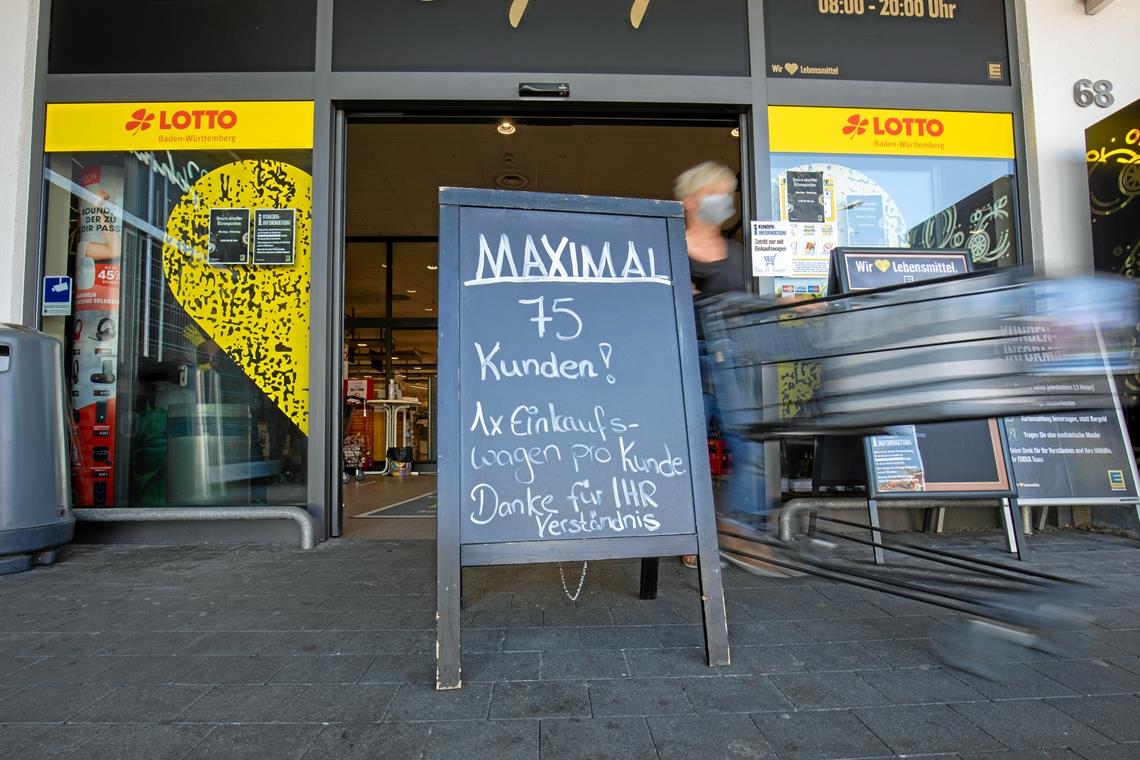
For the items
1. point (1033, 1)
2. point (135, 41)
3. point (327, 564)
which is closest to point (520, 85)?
point (135, 41)

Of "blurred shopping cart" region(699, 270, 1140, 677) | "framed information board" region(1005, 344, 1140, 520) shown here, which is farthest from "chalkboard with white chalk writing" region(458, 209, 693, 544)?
"framed information board" region(1005, 344, 1140, 520)

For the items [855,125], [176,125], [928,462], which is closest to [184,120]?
[176,125]

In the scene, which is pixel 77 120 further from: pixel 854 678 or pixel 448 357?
pixel 854 678

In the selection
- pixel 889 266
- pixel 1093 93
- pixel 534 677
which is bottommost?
pixel 534 677

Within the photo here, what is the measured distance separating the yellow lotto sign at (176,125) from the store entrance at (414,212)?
0.49 m

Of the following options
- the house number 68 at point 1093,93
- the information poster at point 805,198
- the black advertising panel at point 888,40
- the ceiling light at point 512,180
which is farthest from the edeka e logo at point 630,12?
the ceiling light at point 512,180

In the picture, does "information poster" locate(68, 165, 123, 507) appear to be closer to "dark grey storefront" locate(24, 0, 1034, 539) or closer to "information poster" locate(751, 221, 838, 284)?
"dark grey storefront" locate(24, 0, 1034, 539)

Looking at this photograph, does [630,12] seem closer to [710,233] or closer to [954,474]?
[710,233]

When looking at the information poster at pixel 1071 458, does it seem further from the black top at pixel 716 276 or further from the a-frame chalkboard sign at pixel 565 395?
the a-frame chalkboard sign at pixel 565 395

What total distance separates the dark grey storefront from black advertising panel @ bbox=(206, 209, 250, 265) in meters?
0.50

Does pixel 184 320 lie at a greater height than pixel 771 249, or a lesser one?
lesser

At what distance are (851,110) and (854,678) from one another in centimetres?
381

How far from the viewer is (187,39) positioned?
13.9ft

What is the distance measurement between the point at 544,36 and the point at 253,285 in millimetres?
2593
